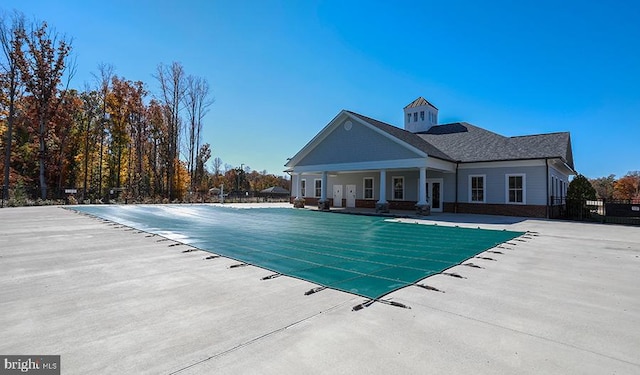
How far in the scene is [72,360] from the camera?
2393mm

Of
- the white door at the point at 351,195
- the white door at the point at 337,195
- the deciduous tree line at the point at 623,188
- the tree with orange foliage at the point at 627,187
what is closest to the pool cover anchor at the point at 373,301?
the white door at the point at 351,195

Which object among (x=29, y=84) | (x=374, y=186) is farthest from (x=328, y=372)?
(x=29, y=84)

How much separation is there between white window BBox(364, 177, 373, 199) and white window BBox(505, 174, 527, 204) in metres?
8.91

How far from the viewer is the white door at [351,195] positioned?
24562 mm

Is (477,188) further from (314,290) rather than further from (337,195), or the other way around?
(314,290)

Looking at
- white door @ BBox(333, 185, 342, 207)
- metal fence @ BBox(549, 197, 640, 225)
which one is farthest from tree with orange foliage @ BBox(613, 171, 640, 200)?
white door @ BBox(333, 185, 342, 207)

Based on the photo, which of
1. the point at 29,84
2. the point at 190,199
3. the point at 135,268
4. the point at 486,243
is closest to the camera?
the point at 135,268

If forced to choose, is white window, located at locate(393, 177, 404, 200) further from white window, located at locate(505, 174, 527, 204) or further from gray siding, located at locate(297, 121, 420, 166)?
white window, located at locate(505, 174, 527, 204)

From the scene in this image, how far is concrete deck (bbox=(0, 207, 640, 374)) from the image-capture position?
Result: 244cm

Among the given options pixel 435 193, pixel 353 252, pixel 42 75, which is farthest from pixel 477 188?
pixel 42 75

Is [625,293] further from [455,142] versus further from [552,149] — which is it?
[455,142]

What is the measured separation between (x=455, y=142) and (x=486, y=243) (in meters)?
15.5

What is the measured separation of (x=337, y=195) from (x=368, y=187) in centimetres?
317

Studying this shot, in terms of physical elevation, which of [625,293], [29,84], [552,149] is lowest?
[625,293]
